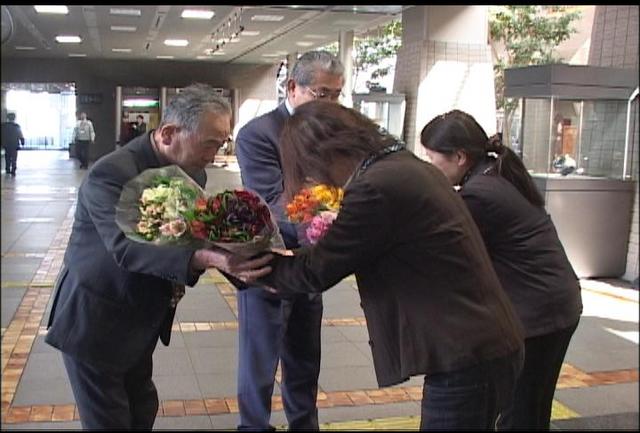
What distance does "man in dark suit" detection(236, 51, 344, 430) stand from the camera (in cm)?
299

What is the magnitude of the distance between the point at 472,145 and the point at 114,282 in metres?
1.24

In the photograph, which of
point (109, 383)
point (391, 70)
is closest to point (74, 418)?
point (109, 383)

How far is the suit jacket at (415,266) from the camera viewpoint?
180 cm

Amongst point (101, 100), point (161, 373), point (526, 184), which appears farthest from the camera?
point (161, 373)

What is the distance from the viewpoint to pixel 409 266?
1841 millimetres

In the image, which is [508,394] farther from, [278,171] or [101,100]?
[101,100]

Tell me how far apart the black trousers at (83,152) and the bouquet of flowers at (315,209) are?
647 millimetres

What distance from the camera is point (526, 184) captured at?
251 cm

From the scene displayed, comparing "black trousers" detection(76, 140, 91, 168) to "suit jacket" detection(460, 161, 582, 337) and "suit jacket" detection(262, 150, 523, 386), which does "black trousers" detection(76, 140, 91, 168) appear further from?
"suit jacket" detection(460, 161, 582, 337)

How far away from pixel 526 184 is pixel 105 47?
4107 millimetres

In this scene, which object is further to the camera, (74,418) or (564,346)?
(564,346)

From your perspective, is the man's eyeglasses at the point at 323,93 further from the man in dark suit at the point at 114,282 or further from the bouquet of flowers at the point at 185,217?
the bouquet of flowers at the point at 185,217

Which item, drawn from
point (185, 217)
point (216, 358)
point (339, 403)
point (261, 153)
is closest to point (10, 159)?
point (185, 217)

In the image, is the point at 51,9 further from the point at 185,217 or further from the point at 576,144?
the point at 576,144
